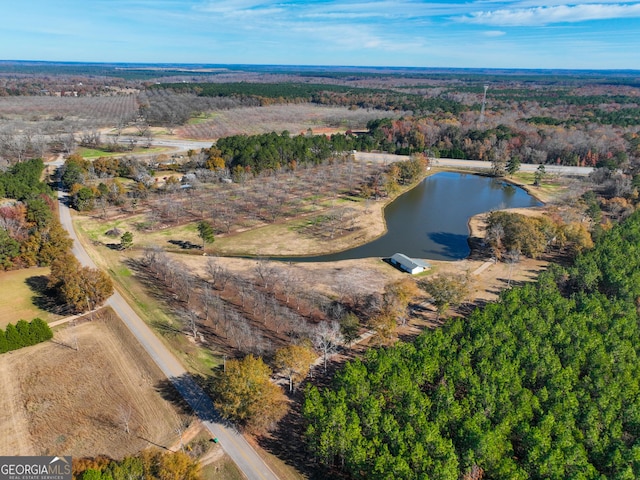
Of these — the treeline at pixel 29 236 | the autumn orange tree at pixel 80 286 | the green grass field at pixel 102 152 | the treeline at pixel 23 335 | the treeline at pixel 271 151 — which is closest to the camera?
the treeline at pixel 23 335

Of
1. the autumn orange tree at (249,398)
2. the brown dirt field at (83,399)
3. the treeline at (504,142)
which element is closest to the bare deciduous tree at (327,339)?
the autumn orange tree at (249,398)

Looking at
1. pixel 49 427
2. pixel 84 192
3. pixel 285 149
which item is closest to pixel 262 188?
pixel 285 149

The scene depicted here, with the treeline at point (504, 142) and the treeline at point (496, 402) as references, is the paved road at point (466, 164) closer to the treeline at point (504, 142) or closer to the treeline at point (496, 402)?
the treeline at point (504, 142)

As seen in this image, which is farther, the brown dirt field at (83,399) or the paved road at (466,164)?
the paved road at (466,164)

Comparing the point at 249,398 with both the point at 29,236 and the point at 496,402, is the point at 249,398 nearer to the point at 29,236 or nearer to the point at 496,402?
the point at 496,402

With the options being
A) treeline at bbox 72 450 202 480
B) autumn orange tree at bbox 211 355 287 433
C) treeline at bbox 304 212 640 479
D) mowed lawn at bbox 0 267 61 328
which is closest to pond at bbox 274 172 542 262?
treeline at bbox 304 212 640 479

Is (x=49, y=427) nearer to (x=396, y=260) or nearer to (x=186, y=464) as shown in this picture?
(x=186, y=464)
